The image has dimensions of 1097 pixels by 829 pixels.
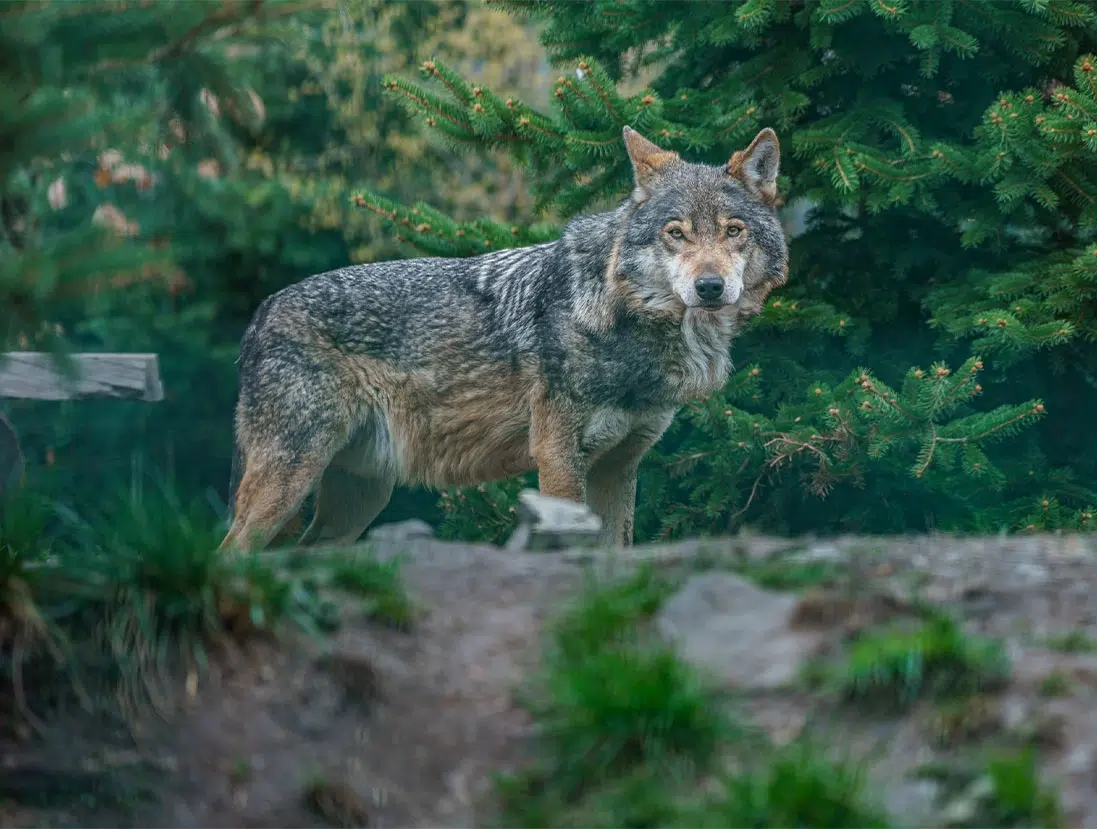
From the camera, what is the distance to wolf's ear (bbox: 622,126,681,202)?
22.6ft

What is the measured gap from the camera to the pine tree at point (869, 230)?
732cm

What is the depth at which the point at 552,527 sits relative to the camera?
472 cm

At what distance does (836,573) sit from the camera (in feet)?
13.6

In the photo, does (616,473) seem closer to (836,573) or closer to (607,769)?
(836,573)

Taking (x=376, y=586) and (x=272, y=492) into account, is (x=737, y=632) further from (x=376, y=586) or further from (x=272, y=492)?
(x=272, y=492)

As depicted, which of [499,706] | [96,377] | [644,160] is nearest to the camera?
[499,706]

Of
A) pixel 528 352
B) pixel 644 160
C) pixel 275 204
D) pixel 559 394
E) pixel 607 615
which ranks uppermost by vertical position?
pixel 644 160

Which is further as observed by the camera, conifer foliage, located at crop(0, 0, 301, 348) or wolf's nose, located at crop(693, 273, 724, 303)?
wolf's nose, located at crop(693, 273, 724, 303)

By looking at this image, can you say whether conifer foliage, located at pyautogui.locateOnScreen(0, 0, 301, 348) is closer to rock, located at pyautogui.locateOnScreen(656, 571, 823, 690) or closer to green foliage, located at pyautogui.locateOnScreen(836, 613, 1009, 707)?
rock, located at pyautogui.locateOnScreen(656, 571, 823, 690)

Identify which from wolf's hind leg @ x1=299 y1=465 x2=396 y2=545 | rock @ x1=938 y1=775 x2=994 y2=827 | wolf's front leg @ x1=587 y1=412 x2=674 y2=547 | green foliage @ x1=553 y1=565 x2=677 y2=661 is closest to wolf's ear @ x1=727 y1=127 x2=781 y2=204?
wolf's front leg @ x1=587 y1=412 x2=674 y2=547

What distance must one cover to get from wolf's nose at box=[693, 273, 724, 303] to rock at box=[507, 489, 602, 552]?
176 centimetres

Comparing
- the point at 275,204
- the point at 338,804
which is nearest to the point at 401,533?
the point at 338,804

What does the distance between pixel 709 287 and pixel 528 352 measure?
3.50ft

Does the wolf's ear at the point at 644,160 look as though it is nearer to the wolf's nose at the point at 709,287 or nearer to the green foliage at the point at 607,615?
the wolf's nose at the point at 709,287
